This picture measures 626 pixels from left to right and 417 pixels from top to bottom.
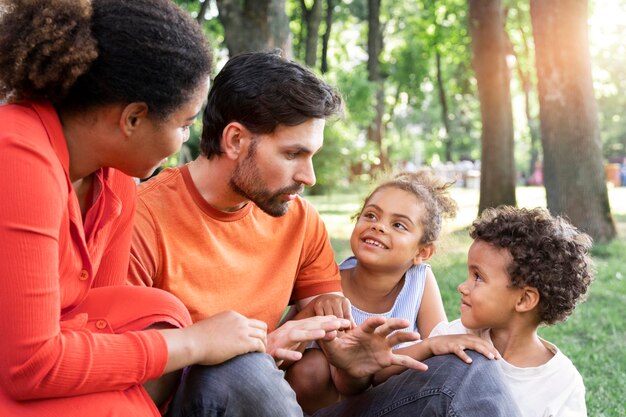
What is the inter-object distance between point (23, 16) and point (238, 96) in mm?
1109

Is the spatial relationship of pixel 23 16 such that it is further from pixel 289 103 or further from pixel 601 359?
pixel 601 359

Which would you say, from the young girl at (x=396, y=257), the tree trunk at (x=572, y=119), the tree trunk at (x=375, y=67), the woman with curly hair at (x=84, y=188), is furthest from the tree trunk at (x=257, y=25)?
the tree trunk at (x=375, y=67)

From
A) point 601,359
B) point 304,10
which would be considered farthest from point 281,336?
point 304,10

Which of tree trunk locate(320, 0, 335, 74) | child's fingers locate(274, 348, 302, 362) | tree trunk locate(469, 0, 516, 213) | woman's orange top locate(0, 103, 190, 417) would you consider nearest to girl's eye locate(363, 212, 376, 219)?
child's fingers locate(274, 348, 302, 362)

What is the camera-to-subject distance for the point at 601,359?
475 cm

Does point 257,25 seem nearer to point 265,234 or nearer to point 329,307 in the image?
point 265,234

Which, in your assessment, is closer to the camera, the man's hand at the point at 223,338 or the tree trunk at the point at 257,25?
the man's hand at the point at 223,338

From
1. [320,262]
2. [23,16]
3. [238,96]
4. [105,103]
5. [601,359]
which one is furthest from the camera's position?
[601,359]

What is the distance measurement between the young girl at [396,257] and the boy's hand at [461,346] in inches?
31.1

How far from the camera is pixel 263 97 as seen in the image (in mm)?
2736

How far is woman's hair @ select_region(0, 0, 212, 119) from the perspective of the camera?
1.76 metres

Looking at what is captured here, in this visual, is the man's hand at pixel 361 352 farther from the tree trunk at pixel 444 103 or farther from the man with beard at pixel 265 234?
the tree trunk at pixel 444 103

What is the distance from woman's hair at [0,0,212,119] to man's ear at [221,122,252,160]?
778 millimetres

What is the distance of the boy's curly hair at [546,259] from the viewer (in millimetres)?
2822
